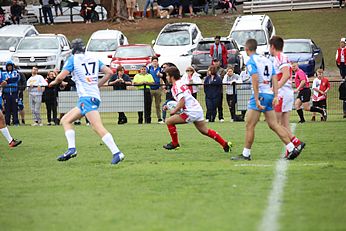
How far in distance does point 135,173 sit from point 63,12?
41600 millimetres

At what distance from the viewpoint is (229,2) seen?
51.9 metres

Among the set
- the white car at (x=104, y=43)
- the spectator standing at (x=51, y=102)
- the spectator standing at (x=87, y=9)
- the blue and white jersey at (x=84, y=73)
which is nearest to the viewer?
the blue and white jersey at (x=84, y=73)

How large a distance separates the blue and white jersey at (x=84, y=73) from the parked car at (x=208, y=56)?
21665 millimetres

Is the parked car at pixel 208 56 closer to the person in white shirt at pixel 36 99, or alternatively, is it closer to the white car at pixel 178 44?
the white car at pixel 178 44

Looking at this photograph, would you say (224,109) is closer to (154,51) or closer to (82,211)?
A: (154,51)

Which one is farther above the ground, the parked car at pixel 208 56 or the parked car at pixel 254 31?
the parked car at pixel 254 31

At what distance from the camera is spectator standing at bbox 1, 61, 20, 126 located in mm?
28031

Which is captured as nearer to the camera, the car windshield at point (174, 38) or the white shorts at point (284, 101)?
the white shorts at point (284, 101)

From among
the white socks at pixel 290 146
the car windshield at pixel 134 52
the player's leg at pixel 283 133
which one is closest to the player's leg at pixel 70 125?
the player's leg at pixel 283 133

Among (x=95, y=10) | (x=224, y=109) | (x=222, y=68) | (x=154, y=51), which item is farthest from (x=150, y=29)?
(x=224, y=109)

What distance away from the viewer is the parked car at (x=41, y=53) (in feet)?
126

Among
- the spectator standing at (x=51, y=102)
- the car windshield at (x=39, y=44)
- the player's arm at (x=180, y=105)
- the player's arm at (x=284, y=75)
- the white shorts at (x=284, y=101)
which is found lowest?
the spectator standing at (x=51, y=102)

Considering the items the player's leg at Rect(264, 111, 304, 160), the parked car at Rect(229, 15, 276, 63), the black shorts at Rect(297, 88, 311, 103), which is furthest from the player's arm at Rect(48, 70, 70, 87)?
the parked car at Rect(229, 15, 276, 63)

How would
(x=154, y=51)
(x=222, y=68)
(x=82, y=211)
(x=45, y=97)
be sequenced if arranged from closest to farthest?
(x=82, y=211) < (x=45, y=97) < (x=222, y=68) < (x=154, y=51)
